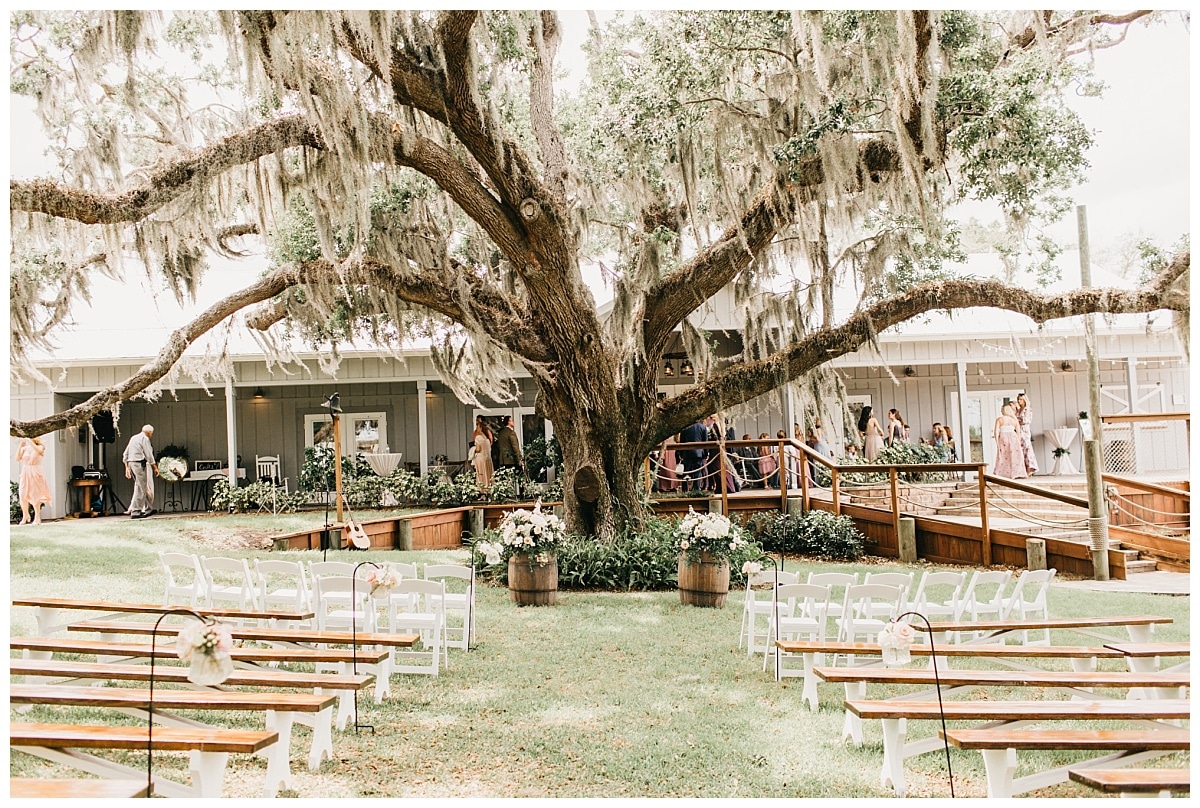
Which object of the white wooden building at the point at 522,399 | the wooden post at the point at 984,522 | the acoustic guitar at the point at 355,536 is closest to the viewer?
the wooden post at the point at 984,522

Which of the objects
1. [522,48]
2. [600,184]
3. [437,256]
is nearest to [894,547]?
[600,184]

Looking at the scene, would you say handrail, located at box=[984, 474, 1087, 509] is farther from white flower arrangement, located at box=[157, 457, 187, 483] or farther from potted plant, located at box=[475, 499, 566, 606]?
white flower arrangement, located at box=[157, 457, 187, 483]

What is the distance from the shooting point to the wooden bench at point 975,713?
389cm

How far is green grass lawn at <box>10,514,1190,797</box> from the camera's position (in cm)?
432

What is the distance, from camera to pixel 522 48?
9133mm

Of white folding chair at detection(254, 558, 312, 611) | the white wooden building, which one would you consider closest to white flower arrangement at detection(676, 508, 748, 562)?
white folding chair at detection(254, 558, 312, 611)

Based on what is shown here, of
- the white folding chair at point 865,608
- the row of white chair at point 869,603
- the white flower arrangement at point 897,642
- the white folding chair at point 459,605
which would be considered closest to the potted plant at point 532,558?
the white folding chair at point 459,605

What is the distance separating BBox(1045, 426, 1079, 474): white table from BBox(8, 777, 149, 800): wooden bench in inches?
763

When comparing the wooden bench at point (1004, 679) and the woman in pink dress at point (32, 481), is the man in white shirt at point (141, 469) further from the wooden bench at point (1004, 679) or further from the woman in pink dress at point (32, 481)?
the wooden bench at point (1004, 679)

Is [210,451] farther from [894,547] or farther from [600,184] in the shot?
[894,547]

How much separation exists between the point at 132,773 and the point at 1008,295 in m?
8.81

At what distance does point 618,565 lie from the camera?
10.5 metres

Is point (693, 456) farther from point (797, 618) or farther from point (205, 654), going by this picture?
point (205, 654)

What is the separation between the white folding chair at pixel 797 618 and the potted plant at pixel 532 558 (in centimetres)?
268
